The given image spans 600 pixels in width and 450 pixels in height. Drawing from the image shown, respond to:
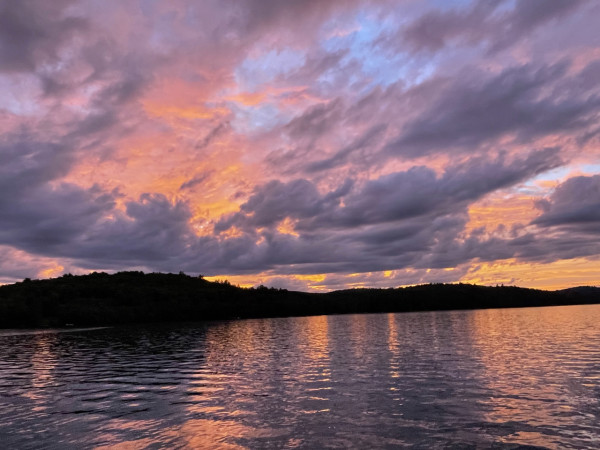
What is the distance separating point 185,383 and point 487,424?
29800mm

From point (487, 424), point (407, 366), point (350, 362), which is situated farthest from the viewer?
point (350, 362)

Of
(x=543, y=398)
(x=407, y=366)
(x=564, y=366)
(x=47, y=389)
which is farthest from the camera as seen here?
(x=407, y=366)

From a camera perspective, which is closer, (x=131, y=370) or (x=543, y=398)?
(x=543, y=398)

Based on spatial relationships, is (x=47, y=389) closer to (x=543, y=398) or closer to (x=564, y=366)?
(x=543, y=398)

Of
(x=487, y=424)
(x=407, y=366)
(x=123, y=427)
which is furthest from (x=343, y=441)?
(x=407, y=366)

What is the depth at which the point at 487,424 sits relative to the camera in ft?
91.4

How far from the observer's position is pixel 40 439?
2659cm

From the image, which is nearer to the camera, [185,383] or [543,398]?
[543,398]

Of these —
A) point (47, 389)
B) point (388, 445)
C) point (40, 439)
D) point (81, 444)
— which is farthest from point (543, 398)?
point (47, 389)

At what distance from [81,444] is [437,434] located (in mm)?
20277

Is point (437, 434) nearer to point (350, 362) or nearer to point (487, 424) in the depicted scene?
point (487, 424)

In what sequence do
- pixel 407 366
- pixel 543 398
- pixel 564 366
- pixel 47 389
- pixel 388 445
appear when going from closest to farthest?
pixel 388 445
pixel 543 398
pixel 47 389
pixel 564 366
pixel 407 366

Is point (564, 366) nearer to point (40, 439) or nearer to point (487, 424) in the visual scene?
point (487, 424)

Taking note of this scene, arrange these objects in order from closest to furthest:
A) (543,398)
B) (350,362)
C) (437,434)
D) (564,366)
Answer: (437,434), (543,398), (564,366), (350,362)
